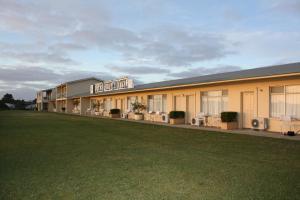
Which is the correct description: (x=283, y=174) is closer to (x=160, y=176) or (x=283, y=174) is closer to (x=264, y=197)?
(x=264, y=197)

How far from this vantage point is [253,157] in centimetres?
795

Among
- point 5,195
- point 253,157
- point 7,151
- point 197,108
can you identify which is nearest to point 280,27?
point 197,108

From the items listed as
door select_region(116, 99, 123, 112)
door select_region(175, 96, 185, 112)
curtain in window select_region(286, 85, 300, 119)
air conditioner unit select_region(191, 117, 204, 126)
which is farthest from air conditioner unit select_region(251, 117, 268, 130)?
door select_region(116, 99, 123, 112)

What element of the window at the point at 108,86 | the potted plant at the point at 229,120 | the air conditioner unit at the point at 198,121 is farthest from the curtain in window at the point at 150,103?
the potted plant at the point at 229,120

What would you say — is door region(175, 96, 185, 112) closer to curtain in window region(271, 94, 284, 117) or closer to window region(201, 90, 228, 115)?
window region(201, 90, 228, 115)

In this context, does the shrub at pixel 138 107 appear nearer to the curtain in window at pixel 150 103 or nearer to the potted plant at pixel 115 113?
the curtain in window at pixel 150 103

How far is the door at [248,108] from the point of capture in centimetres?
1619

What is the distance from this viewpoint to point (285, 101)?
46.6ft

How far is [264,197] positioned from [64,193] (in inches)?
124

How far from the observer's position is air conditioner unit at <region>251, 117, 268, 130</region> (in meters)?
15.0

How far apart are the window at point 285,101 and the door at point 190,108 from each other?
6836 mm

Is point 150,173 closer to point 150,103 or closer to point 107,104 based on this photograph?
point 150,103

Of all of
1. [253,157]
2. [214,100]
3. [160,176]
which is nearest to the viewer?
[160,176]

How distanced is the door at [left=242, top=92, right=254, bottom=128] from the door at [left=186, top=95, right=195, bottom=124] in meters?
4.84
